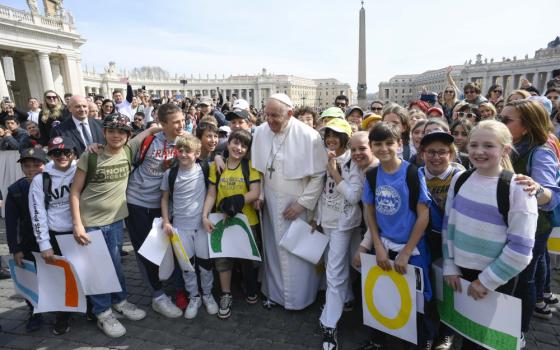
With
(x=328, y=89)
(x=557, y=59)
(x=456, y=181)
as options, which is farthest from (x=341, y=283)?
(x=328, y=89)

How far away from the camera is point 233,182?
345 cm

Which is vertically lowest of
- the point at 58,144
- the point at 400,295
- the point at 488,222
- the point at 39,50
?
the point at 400,295

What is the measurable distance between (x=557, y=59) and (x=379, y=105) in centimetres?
6894

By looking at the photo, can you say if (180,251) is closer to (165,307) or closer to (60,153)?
(165,307)

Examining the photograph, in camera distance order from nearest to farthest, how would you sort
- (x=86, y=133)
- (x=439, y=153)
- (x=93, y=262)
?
(x=439, y=153) → (x=93, y=262) → (x=86, y=133)

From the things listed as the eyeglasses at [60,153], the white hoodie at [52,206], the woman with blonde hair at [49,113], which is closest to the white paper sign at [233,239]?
the white hoodie at [52,206]

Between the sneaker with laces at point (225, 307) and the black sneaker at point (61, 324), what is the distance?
1.58m

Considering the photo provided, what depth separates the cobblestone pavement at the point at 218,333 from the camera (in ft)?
9.75

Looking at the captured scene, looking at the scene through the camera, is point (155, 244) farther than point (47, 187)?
Yes

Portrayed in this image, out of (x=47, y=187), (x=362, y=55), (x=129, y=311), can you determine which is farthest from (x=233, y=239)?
(x=362, y=55)

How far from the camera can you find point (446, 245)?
239 cm

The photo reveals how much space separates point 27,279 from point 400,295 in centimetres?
358

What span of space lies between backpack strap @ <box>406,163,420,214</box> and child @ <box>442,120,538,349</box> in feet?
0.82

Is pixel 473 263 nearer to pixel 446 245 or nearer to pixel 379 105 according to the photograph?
pixel 446 245
